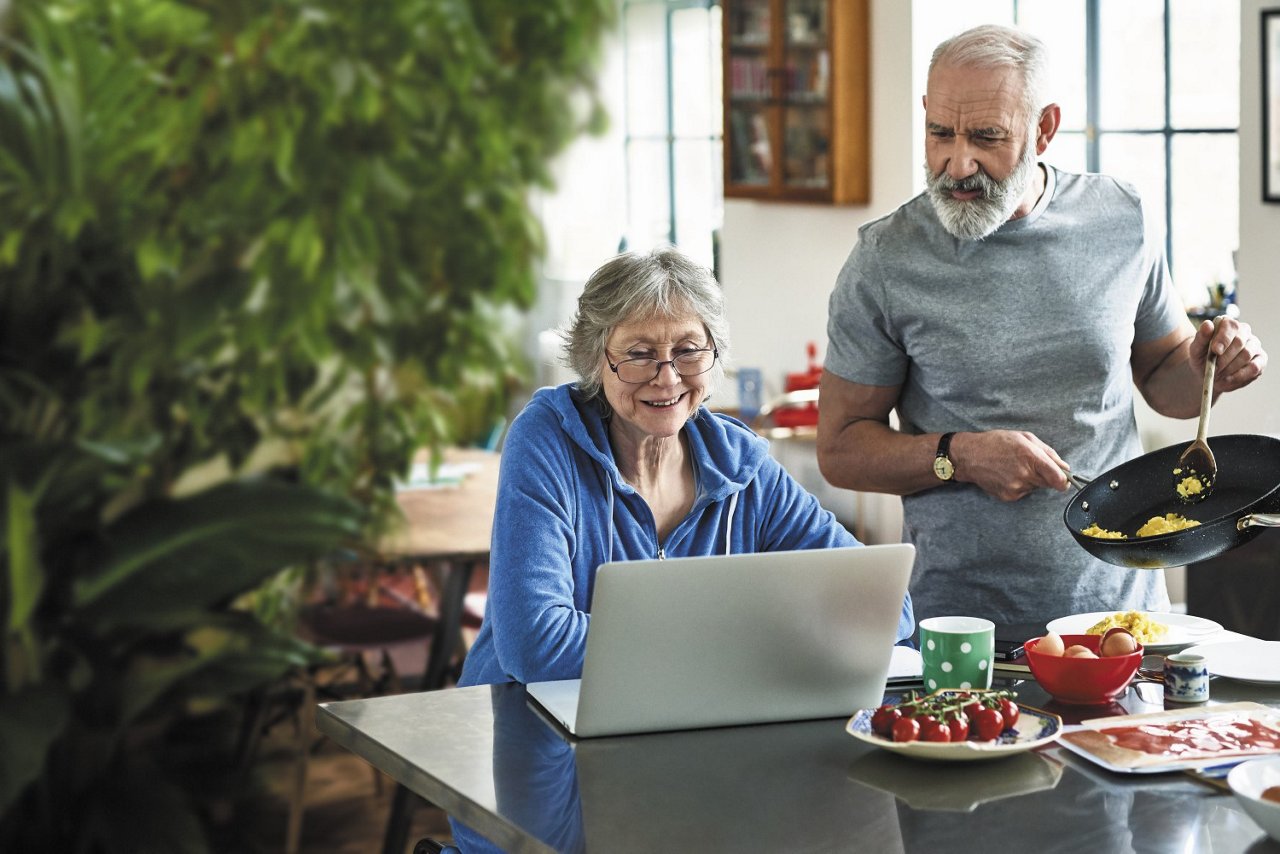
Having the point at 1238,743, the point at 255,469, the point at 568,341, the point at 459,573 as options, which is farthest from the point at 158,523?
the point at 459,573

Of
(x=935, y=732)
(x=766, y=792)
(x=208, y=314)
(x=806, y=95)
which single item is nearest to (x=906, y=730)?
(x=935, y=732)

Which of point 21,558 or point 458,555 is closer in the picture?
point 21,558

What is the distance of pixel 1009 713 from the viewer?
63.9 inches

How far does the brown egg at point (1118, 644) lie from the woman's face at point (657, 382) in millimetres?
625

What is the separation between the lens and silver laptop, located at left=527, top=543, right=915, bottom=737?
1.63 meters

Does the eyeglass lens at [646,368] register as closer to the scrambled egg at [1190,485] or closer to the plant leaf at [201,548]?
the scrambled egg at [1190,485]

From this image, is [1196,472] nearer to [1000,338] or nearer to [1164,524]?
[1164,524]

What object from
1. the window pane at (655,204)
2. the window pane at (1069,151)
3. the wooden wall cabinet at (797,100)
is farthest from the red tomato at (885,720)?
the window pane at (655,204)

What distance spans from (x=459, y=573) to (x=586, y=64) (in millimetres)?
3040

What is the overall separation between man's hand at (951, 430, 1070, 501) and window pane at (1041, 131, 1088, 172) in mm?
3181

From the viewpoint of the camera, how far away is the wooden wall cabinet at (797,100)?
564 centimetres

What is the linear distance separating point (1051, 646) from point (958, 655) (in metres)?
0.12

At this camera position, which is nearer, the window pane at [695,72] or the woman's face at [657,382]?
the woman's face at [657,382]

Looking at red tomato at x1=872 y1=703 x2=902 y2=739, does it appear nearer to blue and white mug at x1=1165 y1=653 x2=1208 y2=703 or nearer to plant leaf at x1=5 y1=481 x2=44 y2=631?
blue and white mug at x1=1165 y1=653 x2=1208 y2=703
